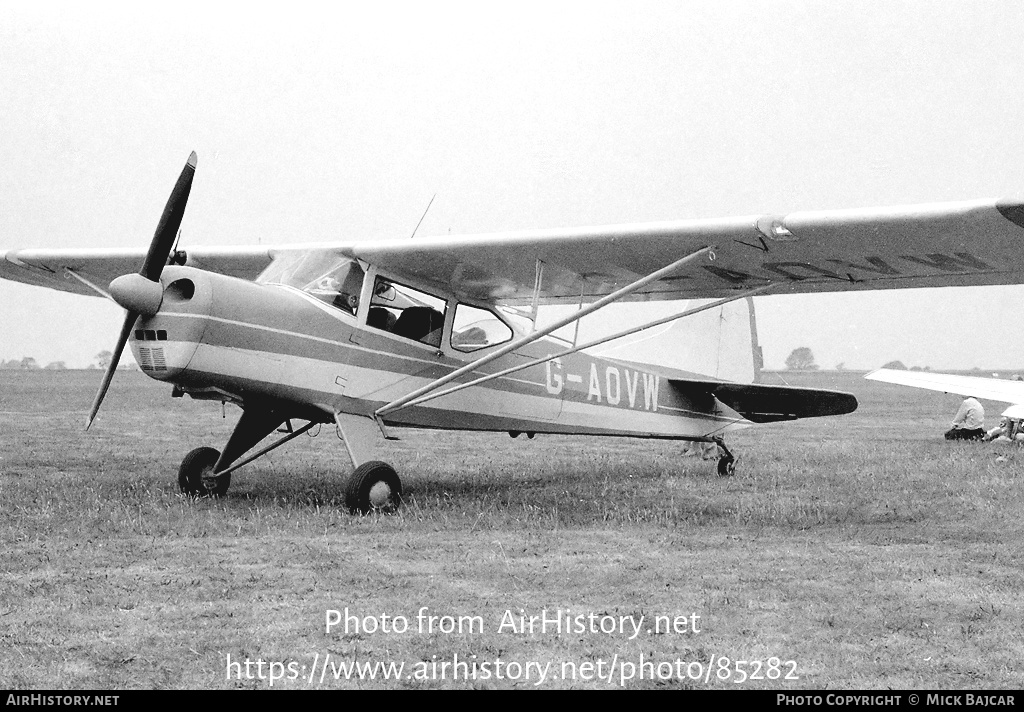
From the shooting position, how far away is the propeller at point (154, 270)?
20.9 feet

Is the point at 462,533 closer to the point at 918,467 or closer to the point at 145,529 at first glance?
the point at 145,529

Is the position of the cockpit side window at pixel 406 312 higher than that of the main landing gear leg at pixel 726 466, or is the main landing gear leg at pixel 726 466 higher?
the cockpit side window at pixel 406 312

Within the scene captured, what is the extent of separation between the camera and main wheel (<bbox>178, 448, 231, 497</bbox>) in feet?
26.1

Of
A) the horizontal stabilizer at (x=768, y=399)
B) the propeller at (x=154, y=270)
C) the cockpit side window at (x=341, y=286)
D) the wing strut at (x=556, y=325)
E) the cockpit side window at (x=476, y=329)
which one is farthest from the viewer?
the horizontal stabilizer at (x=768, y=399)

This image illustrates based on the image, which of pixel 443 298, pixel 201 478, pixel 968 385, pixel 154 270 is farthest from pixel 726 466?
pixel 968 385

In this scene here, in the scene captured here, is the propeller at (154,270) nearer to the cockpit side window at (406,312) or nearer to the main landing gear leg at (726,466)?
the cockpit side window at (406,312)

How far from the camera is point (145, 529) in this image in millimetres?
6207

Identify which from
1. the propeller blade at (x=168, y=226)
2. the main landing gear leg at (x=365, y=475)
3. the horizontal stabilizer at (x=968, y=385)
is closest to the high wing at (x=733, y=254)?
the propeller blade at (x=168, y=226)

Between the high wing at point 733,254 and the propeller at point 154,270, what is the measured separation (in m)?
0.68

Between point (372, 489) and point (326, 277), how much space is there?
1871mm

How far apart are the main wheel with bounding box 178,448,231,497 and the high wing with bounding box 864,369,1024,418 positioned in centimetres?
1135

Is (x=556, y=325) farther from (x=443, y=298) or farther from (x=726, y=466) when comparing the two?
(x=726, y=466)
